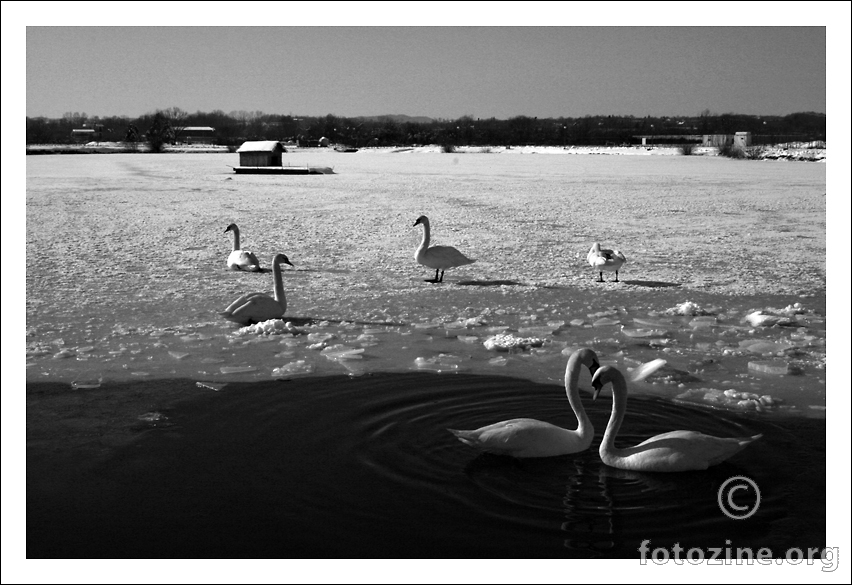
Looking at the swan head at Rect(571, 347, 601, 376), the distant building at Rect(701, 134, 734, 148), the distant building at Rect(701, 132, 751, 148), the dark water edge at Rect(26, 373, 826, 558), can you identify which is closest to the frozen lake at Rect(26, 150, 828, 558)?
the dark water edge at Rect(26, 373, 826, 558)

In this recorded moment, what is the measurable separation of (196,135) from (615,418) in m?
55.3

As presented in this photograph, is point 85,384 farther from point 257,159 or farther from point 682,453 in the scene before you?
point 257,159

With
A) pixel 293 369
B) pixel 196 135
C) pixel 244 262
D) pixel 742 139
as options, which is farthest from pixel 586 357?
Result: pixel 196 135

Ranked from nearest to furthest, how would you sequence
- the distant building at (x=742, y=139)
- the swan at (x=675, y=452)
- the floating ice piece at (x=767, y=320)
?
1. the swan at (x=675, y=452)
2. the floating ice piece at (x=767, y=320)
3. the distant building at (x=742, y=139)

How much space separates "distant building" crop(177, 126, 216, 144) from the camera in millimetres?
54547

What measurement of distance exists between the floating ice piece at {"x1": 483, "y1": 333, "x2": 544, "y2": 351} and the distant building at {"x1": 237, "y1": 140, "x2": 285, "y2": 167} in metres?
27.9

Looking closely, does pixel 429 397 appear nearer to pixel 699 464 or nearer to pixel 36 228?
pixel 699 464

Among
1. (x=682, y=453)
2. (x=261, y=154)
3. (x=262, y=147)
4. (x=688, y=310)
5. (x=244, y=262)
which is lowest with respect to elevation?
(x=682, y=453)

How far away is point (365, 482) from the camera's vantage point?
13.5ft

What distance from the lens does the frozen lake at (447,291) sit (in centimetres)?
615

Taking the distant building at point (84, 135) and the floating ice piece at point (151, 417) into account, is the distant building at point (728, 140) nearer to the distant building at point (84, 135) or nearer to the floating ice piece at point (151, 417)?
the distant building at point (84, 135)

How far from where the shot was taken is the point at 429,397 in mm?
5406

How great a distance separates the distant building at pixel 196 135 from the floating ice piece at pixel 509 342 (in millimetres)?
49892

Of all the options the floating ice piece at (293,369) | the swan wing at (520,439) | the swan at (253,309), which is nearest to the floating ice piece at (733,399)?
the swan wing at (520,439)
